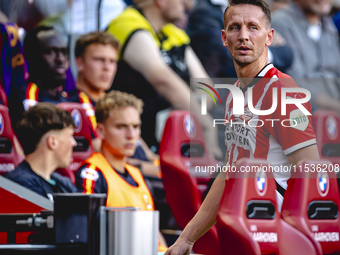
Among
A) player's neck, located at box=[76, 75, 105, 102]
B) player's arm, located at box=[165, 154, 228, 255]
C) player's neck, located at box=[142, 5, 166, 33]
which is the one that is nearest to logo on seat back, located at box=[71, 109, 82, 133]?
player's neck, located at box=[76, 75, 105, 102]

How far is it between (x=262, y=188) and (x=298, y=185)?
0.52 feet

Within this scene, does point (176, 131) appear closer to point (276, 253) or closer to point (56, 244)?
point (276, 253)

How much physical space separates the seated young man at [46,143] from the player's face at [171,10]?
177 cm

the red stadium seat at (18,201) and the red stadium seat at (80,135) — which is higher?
the red stadium seat at (80,135)

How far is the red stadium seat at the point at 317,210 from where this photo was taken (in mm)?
2246

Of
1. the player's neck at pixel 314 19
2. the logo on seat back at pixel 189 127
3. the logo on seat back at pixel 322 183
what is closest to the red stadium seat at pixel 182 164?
the logo on seat back at pixel 189 127

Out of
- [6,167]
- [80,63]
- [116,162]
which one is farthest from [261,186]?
[80,63]

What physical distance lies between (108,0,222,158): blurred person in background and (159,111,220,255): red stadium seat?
573mm

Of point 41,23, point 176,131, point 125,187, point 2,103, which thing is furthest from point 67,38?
point 125,187

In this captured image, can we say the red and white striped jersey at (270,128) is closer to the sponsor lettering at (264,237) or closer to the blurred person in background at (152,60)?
the sponsor lettering at (264,237)

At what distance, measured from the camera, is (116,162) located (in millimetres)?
3090

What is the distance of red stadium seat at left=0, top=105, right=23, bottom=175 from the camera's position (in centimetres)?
352

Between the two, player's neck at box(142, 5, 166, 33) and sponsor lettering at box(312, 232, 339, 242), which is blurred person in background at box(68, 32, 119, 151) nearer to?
player's neck at box(142, 5, 166, 33)

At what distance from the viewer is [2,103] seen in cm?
369
